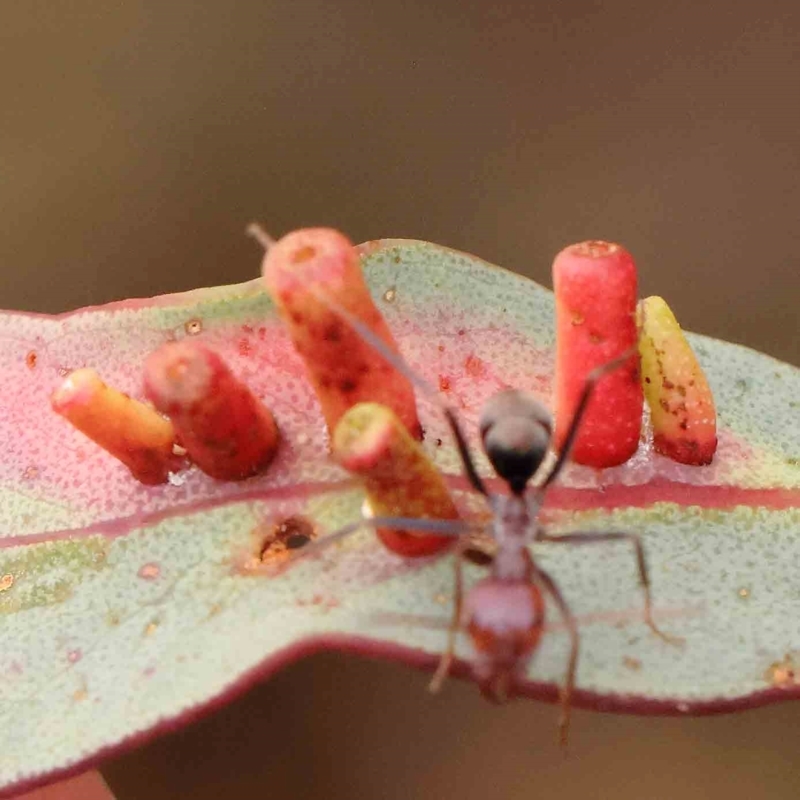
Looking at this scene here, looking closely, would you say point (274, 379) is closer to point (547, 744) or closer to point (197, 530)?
point (197, 530)

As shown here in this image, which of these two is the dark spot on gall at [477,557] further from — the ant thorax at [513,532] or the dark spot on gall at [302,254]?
the dark spot on gall at [302,254]

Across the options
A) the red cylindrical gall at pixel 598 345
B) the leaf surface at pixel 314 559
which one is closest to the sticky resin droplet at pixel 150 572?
the leaf surface at pixel 314 559

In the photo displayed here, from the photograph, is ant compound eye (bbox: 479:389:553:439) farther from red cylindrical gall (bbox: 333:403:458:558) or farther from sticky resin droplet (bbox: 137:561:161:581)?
sticky resin droplet (bbox: 137:561:161:581)

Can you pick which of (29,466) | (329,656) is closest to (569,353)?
(29,466)

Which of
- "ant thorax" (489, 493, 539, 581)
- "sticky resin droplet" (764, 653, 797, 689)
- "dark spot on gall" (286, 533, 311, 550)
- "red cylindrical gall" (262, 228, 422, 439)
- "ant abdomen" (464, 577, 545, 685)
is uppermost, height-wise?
"red cylindrical gall" (262, 228, 422, 439)

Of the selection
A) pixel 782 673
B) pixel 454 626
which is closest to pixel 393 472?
pixel 454 626

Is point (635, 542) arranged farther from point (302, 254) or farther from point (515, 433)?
point (302, 254)

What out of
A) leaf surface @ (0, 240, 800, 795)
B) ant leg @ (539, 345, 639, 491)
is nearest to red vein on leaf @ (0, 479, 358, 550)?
leaf surface @ (0, 240, 800, 795)
